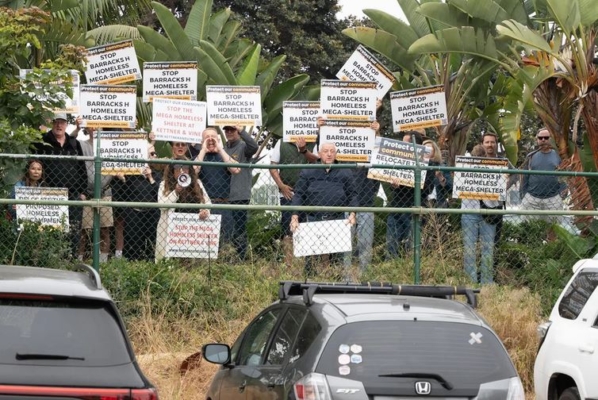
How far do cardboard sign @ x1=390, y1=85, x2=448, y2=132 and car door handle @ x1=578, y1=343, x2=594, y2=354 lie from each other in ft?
20.1

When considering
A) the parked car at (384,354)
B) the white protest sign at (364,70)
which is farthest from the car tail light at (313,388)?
the white protest sign at (364,70)

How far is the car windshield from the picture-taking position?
723cm

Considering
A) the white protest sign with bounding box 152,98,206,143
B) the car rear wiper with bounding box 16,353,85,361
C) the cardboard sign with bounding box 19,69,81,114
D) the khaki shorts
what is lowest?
the car rear wiper with bounding box 16,353,85,361

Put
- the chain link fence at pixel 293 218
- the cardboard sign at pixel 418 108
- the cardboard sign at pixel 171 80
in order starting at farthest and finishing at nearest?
the cardboard sign at pixel 418 108 → the cardboard sign at pixel 171 80 → the chain link fence at pixel 293 218

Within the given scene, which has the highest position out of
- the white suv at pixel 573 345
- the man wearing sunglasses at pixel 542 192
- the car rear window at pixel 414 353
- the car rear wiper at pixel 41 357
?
the man wearing sunglasses at pixel 542 192

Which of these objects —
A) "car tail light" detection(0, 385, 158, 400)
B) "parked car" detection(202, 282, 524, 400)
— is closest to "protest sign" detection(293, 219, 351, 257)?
"parked car" detection(202, 282, 524, 400)

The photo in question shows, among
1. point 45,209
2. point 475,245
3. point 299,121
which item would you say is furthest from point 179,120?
point 475,245

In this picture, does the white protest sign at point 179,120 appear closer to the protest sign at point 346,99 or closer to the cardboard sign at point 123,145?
the cardboard sign at point 123,145

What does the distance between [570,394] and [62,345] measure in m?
4.72

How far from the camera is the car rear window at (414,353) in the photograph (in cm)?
724

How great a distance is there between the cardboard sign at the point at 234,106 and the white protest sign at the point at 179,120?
0.49 metres

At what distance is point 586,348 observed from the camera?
9.38 metres

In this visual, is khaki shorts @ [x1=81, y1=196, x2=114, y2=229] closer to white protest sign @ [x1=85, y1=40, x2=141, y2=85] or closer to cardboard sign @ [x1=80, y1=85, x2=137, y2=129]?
cardboard sign @ [x1=80, y1=85, x2=137, y2=129]

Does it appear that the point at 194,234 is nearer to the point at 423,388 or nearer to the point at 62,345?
the point at 423,388
